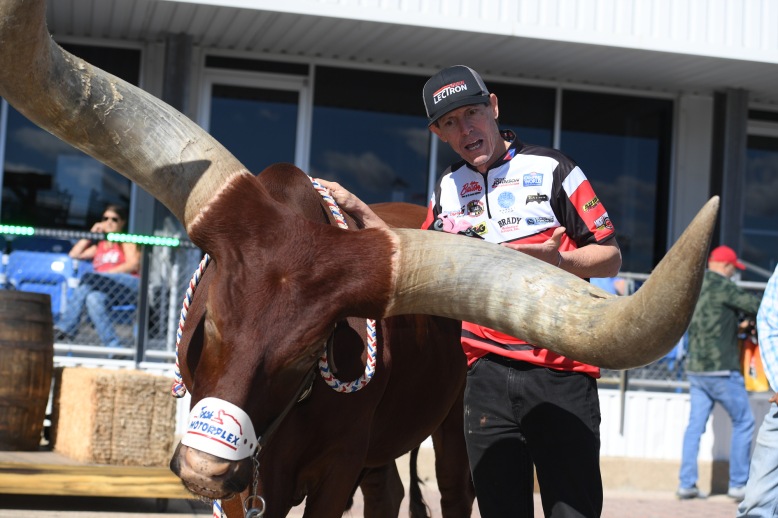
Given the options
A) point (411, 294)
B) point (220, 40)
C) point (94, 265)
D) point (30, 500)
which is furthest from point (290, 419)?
point (220, 40)

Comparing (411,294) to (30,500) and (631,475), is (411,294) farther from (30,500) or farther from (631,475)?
(631,475)

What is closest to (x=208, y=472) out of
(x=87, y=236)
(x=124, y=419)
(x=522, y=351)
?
(x=522, y=351)

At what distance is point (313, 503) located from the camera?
387 cm

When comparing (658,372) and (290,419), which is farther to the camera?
(658,372)

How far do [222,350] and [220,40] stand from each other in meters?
9.60

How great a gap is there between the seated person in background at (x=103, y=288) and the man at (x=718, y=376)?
17.6 feet

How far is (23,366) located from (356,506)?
118 inches

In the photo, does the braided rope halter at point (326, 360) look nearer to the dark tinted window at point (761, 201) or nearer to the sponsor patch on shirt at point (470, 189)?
the sponsor patch on shirt at point (470, 189)

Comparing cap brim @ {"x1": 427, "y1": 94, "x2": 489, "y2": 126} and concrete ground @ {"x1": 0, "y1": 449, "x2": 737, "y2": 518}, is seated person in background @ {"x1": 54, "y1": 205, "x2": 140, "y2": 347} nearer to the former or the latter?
concrete ground @ {"x1": 0, "y1": 449, "x2": 737, "y2": 518}

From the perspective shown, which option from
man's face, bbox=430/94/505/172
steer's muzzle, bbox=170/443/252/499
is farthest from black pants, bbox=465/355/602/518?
steer's muzzle, bbox=170/443/252/499

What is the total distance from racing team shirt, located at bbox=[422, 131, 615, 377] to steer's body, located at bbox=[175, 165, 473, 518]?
40 cm

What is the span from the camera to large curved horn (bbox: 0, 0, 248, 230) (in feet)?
10.3

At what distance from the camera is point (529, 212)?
13.0 feet

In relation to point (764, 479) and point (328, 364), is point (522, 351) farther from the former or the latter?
point (764, 479)
